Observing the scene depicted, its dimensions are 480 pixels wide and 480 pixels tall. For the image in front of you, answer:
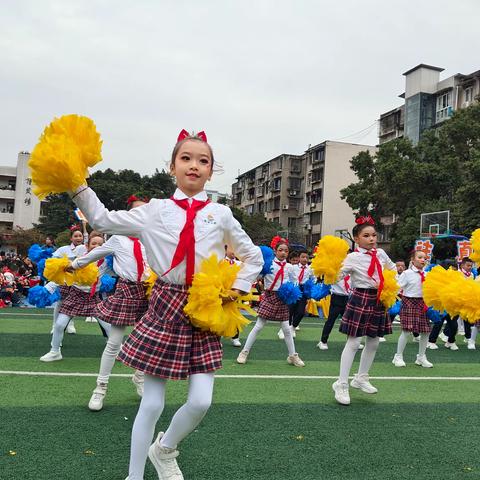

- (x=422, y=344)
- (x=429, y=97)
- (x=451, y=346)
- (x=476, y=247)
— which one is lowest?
(x=451, y=346)

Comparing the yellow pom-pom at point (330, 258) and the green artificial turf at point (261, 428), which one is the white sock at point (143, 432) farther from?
the yellow pom-pom at point (330, 258)

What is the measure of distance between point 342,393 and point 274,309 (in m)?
2.68

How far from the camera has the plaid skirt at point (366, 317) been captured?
5426 mm

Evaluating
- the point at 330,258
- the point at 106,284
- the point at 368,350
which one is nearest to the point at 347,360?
the point at 368,350

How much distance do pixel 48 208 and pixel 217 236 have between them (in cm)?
4745

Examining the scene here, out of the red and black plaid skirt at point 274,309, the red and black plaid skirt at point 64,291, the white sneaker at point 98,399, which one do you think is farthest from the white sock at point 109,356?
the red and black plaid skirt at point 274,309

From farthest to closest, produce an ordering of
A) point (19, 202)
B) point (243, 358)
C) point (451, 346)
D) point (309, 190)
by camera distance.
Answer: point (309, 190), point (19, 202), point (451, 346), point (243, 358)

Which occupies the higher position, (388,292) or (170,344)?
(388,292)

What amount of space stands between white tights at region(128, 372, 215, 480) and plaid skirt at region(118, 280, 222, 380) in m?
0.07

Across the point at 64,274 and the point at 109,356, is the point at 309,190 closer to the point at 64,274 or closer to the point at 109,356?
the point at 64,274

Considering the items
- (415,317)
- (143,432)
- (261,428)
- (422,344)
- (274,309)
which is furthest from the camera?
(415,317)

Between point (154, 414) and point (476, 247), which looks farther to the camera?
point (476, 247)

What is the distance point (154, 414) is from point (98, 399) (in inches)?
79.3

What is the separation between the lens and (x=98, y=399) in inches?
183
